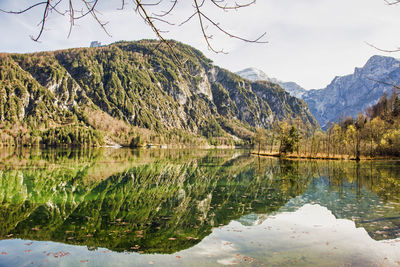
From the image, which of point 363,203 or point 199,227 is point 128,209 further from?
point 363,203

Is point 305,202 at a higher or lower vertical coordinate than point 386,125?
lower

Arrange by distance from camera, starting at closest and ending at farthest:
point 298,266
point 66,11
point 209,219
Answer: point 66,11
point 298,266
point 209,219

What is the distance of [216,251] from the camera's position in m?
9.69

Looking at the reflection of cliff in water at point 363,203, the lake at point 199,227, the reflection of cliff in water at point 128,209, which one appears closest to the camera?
the lake at point 199,227

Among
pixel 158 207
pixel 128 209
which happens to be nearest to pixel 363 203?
pixel 158 207

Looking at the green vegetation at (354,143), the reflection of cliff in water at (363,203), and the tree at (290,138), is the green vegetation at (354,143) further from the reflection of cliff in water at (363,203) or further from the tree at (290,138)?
the reflection of cliff in water at (363,203)

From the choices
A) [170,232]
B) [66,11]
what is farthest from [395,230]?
[66,11]

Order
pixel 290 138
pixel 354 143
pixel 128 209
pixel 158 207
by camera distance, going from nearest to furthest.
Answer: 1. pixel 128 209
2. pixel 158 207
3. pixel 354 143
4. pixel 290 138

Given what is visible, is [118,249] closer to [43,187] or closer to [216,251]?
[216,251]

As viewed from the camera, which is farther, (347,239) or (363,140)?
(363,140)

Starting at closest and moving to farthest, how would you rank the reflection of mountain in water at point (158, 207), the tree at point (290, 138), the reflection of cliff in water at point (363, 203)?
the reflection of mountain in water at point (158, 207), the reflection of cliff in water at point (363, 203), the tree at point (290, 138)

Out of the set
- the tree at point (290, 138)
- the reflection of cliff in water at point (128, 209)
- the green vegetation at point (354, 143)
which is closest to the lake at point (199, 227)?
the reflection of cliff in water at point (128, 209)

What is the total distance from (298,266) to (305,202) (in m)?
10.4

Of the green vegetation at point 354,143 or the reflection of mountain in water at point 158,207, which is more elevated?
the green vegetation at point 354,143
